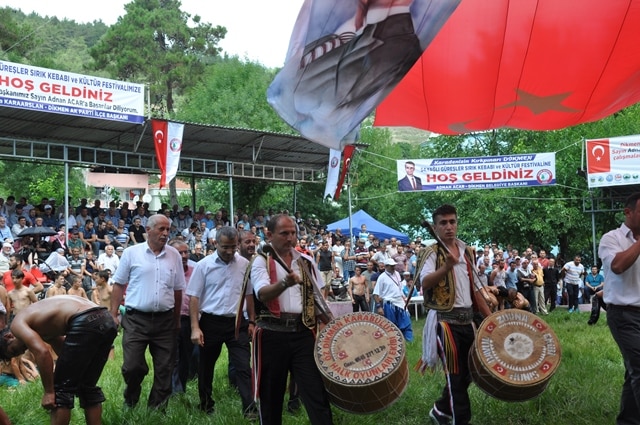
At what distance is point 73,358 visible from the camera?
230 inches

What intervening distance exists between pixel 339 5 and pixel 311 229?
2153cm

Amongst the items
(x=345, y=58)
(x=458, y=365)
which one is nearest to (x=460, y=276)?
(x=458, y=365)

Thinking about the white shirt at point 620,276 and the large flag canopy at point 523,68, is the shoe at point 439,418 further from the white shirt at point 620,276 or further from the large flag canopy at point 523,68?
the large flag canopy at point 523,68

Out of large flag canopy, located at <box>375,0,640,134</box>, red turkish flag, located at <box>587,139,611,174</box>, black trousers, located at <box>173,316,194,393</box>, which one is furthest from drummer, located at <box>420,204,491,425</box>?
red turkish flag, located at <box>587,139,611,174</box>

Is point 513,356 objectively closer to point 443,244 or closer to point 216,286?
point 443,244

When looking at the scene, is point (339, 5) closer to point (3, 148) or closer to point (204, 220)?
point (204, 220)

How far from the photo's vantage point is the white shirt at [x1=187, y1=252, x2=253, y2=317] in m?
7.82

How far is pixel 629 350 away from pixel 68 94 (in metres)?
15.6

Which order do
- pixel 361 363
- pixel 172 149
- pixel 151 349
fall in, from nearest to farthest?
pixel 361 363 → pixel 151 349 → pixel 172 149

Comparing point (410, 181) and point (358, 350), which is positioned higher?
point (410, 181)

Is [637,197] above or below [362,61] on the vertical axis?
below

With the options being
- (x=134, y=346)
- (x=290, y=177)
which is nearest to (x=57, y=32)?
(x=290, y=177)

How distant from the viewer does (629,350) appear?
19.7ft

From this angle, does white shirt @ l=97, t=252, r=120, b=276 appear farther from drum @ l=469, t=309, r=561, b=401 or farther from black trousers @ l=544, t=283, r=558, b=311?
black trousers @ l=544, t=283, r=558, b=311
